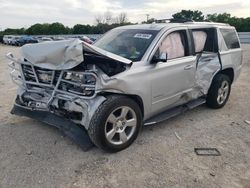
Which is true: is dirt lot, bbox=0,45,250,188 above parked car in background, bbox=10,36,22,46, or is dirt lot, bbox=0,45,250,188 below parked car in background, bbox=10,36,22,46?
above

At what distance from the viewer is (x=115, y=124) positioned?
3.93 m

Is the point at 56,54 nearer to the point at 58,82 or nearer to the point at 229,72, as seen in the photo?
the point at 58,82

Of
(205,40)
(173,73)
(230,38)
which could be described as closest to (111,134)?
Result: (173,73)

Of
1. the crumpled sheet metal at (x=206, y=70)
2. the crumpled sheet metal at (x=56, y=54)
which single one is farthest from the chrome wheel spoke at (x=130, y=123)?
the crumpled sheet metal at (x=206, y=70)

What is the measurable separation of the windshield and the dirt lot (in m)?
1.36

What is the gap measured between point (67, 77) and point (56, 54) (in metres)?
0.36

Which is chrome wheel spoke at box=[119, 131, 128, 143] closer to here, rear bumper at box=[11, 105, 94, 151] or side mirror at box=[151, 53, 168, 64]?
rear bumper at box=[11, 105, 94, 151]

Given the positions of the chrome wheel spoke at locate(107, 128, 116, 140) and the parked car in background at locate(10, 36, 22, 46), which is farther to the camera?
the parked car in background at locate(10, 36, 22, 46)

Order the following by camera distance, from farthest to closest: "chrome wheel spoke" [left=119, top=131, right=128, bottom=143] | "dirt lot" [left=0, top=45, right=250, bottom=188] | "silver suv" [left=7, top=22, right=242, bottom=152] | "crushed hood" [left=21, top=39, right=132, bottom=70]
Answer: "chrome wheel spoke" [left=119, top=131, right=128, bottom=143]
"silver suv" [left=7, top=22, right=242, bottom=152]
"crushed hood" [left=21, top=39, right=132, bottom=70]
"dirt lot" [left=0, top=45, right=250, bottom=188]

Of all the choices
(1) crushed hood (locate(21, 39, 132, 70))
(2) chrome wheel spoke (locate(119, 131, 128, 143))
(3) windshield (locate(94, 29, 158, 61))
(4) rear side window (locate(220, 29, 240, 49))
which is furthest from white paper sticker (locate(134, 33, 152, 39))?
(4) rear side window (locate(220, 29, 240, 49))

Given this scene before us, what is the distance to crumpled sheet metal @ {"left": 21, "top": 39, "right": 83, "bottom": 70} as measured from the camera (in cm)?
357

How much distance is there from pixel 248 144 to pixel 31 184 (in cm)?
321

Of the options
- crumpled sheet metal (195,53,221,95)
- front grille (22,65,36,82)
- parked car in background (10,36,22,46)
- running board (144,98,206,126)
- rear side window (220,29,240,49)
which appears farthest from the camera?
parked car in background (10,36,22,46)

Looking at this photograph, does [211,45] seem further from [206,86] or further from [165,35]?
[165,35]
